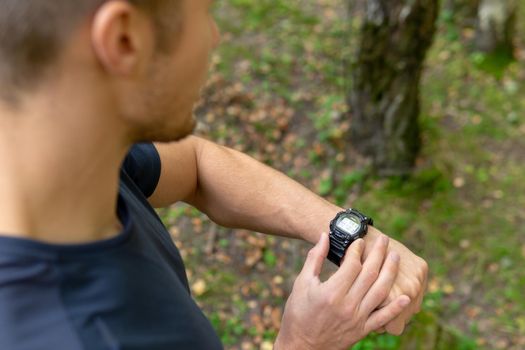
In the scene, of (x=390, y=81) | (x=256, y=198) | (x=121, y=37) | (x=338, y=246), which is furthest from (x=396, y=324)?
(x=390, y=81)

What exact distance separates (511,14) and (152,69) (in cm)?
629

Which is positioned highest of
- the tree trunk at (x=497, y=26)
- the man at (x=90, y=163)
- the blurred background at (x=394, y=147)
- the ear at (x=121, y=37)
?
the ear at (x=121, y=37)

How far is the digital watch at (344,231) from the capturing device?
78.9 inches

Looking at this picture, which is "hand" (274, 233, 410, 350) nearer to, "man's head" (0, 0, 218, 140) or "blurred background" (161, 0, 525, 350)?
"man's head" (0, 0, 218, 140)

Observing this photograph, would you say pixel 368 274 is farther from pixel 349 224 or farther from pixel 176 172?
pixel 176 172

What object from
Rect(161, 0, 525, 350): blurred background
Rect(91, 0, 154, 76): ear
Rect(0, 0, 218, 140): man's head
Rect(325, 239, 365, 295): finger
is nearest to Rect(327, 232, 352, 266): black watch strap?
Rect(325, 239, 365, 295): finger

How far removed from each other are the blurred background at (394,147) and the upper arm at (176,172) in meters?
1.95

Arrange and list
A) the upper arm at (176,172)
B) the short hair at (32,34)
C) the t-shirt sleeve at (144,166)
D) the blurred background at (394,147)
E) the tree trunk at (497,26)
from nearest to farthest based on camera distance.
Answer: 1. the short hair at (32,34)
2. the t-shirt sleeve at (144,166)
3. the upper arm at (176,172)
4. the blurred background at (394,147)
5. the tree trunk at (497,26)

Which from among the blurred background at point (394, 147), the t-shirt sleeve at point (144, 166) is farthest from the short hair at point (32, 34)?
the blurred background at point (394, 147)

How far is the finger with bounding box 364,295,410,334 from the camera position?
1.82m

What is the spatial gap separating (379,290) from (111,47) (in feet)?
3.57

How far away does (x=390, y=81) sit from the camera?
5.12 m

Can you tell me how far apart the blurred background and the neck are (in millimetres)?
2663

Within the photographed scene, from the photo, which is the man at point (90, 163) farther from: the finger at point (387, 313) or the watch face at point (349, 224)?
the watch face at point (349, 224)
